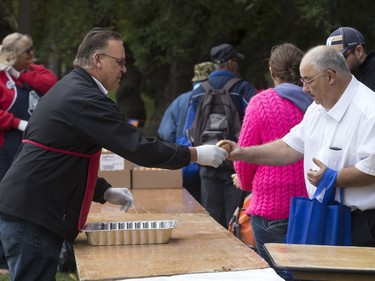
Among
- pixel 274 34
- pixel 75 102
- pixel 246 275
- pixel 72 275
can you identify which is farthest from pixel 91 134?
pixel 274 34

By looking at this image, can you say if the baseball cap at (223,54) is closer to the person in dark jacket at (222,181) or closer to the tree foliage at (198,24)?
the person in dark jacket at (222,181)

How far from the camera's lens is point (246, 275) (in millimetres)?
3312

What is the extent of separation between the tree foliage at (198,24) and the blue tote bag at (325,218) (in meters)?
5.31

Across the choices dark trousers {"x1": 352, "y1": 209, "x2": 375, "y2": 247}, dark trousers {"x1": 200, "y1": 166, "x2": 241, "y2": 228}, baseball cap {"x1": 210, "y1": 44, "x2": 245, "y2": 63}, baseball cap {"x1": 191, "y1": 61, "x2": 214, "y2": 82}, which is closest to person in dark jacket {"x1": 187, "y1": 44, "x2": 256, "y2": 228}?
dark trousers {"x1": 200, "y1": 166, "x2": 241, "y2": 228}

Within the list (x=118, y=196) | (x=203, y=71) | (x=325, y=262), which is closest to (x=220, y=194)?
(x=203, y=71)

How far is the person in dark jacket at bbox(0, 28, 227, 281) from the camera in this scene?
380cm

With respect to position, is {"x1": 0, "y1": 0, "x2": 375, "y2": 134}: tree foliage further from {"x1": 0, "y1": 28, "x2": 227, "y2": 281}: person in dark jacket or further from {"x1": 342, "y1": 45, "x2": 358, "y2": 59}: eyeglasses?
{"x1": 0, "y1": 28, "x2": 227, "y2": 281}: person in dark jacket

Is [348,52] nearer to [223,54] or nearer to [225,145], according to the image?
[225,145]

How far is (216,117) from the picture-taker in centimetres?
657

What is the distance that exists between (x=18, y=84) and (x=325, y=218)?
3.67 metres

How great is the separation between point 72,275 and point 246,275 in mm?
3728

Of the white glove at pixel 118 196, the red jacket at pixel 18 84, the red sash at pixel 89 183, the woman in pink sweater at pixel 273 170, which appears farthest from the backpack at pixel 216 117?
the red sash at pixel 89 183

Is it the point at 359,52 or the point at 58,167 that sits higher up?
the point at 359,52

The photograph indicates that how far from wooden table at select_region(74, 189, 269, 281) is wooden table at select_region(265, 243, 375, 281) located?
0.44 ft
